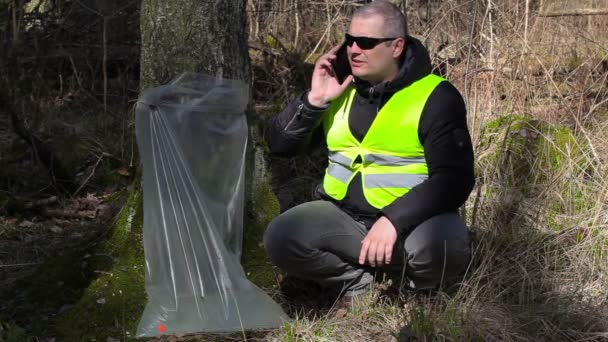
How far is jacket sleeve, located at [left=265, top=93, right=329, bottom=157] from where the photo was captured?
3270mm

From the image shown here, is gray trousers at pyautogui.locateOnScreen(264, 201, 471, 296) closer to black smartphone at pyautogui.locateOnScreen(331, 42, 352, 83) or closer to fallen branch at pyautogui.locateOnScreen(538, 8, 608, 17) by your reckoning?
black smartphone at pyautogui.locateOnScreen(331, 42, 352, 83)

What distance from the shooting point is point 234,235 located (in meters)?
3.41

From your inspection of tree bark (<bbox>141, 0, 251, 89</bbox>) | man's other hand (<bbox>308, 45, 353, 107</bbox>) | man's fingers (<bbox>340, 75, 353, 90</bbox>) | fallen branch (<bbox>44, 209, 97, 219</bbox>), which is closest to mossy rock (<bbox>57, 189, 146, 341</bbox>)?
tree bark (<bbox>141, 0, 251, 89</bbox>)

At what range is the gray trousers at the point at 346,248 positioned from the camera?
3143 mm

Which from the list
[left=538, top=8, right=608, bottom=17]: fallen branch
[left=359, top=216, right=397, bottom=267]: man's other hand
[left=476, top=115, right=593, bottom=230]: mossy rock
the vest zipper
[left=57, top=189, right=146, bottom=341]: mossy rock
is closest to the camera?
[left=359, top=216, right=397, bottom=267]: man's other hand

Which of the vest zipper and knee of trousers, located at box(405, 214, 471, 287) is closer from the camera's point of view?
knee of trousers, located at box(405, 214, 471, 287)

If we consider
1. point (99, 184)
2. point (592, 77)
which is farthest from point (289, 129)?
point (592, 77)

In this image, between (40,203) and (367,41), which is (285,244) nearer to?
(367,41)

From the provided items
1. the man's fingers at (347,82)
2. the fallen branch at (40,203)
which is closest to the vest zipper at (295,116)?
the man's fingers at (347,82)

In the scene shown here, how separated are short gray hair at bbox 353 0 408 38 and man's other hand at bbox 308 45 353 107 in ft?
0.71

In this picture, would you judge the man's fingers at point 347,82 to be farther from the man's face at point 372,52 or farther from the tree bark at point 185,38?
the tree bark at point 185,38

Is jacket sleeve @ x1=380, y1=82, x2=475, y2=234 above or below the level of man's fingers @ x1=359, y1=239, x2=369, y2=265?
above

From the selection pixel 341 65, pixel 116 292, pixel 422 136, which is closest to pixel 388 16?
pixel 341 65

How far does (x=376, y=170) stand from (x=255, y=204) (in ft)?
2.26
